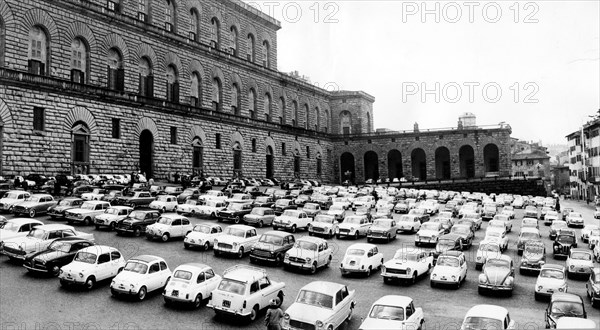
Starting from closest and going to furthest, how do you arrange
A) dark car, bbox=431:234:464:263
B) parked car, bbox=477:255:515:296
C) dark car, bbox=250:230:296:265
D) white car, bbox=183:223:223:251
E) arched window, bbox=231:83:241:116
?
1. parked car, bbox=477:255:515:296
2. dark car, bbox=250:230:296:265
3. white car, bbox=183:223:223:251
4. dark car, bbox=431:234:464:263
5. arched window, bbox=231:83:241:116

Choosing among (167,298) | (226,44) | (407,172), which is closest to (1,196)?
(167,298)

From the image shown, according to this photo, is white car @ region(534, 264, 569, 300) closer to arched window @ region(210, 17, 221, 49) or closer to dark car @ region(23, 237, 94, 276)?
dark car @ region(23, 237, 94, 276)

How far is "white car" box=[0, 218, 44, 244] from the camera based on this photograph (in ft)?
61.7

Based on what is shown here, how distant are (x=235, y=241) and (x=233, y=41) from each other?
146 ft

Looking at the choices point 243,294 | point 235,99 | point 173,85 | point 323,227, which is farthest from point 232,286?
point 235,99

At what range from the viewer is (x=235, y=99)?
58.4 m

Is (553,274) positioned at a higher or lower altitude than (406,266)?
lower

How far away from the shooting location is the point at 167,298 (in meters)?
14.5

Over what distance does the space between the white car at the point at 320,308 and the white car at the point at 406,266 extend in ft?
13.5

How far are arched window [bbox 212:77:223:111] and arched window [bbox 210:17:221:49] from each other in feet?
15.5

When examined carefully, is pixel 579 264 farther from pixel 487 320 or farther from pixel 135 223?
pixel 135 223

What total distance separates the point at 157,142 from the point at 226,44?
19.4 meters

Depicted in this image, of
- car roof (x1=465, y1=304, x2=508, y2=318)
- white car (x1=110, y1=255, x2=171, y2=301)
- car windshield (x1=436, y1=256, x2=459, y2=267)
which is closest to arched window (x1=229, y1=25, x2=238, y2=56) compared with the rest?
car windshield (x1=436, y1=256, x2=459, y2=267)

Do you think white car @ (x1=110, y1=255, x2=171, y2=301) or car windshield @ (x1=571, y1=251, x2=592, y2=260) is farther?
car windshield @ (x1=571, y1=251, x2=592, y2=260)
